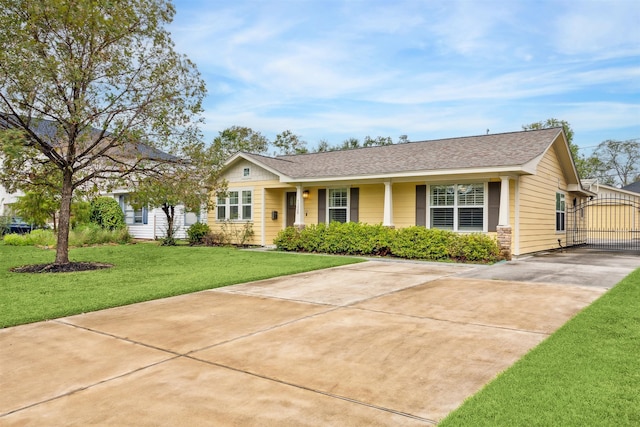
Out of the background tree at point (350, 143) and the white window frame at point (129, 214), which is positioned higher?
the background tree at point (350, 143)

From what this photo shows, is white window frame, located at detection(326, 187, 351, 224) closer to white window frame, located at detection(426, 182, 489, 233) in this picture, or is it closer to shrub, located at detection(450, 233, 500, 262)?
white window frame, located at detection(426, 182, 489, 233)

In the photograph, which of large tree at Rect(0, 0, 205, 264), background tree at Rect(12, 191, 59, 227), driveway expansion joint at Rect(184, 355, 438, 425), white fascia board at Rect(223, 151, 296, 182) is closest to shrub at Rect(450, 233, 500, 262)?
white fascia board at Rect(223, 151, 296, 182)

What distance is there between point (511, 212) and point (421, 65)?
1009 cm

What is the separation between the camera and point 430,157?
14.1 metres

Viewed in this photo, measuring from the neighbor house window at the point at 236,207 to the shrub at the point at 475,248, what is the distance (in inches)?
323

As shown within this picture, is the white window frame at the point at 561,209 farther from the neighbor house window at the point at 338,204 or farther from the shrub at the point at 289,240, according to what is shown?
the shrub at the point at 289,240

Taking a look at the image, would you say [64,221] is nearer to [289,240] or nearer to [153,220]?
[289,240]

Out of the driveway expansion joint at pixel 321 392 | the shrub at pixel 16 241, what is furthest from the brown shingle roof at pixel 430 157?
the driveway expansion joint at pixel 321 392

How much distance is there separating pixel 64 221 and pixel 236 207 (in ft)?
25.5

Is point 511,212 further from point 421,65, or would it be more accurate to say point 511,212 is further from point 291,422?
point 291,422

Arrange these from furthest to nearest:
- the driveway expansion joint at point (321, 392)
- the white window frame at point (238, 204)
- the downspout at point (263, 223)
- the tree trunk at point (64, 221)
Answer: the white window frame at point (238, 204), the downspout at point (263, 223), the tree trunk at point (64, 221), the driveway expansion joint at point (321, 392)

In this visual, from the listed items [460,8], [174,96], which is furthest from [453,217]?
[174,96]

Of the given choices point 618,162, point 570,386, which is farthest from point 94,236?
point 618,162

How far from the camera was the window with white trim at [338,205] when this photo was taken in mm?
15656
